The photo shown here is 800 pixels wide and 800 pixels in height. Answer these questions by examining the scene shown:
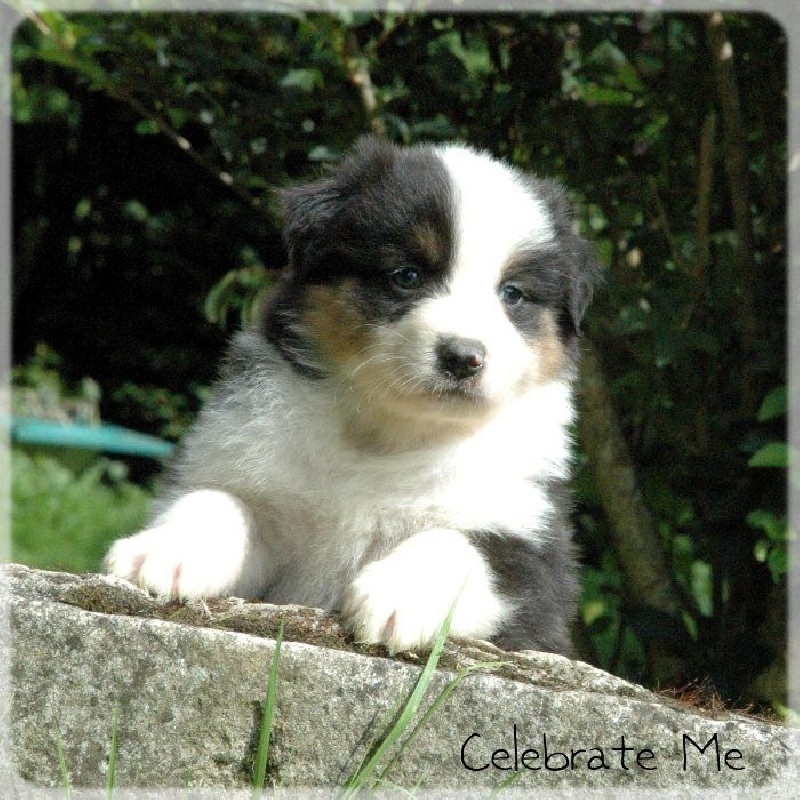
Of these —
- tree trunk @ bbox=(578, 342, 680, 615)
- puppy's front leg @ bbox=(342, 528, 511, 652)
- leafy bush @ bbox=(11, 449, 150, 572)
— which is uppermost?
puppy's front leg @ bbox=(342, 528, 511, 652)

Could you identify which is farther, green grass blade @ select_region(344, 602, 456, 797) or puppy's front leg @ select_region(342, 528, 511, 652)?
puppy's front leg @ select_region(342, 528, 511, 652)

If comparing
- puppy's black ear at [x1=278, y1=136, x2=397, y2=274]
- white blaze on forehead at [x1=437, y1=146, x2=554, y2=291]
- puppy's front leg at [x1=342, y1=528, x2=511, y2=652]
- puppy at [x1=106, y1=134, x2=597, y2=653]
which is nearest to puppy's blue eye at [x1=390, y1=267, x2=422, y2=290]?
puppy at [x1=106, y1=134, x2=597, y2=653]

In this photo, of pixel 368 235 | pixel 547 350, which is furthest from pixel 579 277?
pixel 368 235

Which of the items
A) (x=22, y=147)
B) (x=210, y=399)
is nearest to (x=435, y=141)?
(x=210, y=399)

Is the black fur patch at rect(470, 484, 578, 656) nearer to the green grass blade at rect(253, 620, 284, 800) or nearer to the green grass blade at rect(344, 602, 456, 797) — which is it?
the green grass blade at rect(344, 602, 456, 797)

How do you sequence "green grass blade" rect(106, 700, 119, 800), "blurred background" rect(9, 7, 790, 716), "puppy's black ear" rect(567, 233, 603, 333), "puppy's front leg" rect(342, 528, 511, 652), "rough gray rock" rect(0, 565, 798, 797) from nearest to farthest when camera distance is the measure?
"green grass blade" rect(106, 700, 119, 800), "rough gray rock" rect(0, 565, 798, 797), "puppy's front leg" rect(342, 528, 511, 652), "puppy's black ear" rect(567, 233, 603, 333), "blurred background" rect(9, 7, 790, 716)

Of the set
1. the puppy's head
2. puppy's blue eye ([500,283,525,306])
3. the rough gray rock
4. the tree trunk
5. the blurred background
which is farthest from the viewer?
the tree trunk

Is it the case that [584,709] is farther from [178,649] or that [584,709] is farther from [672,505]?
[672,505]
